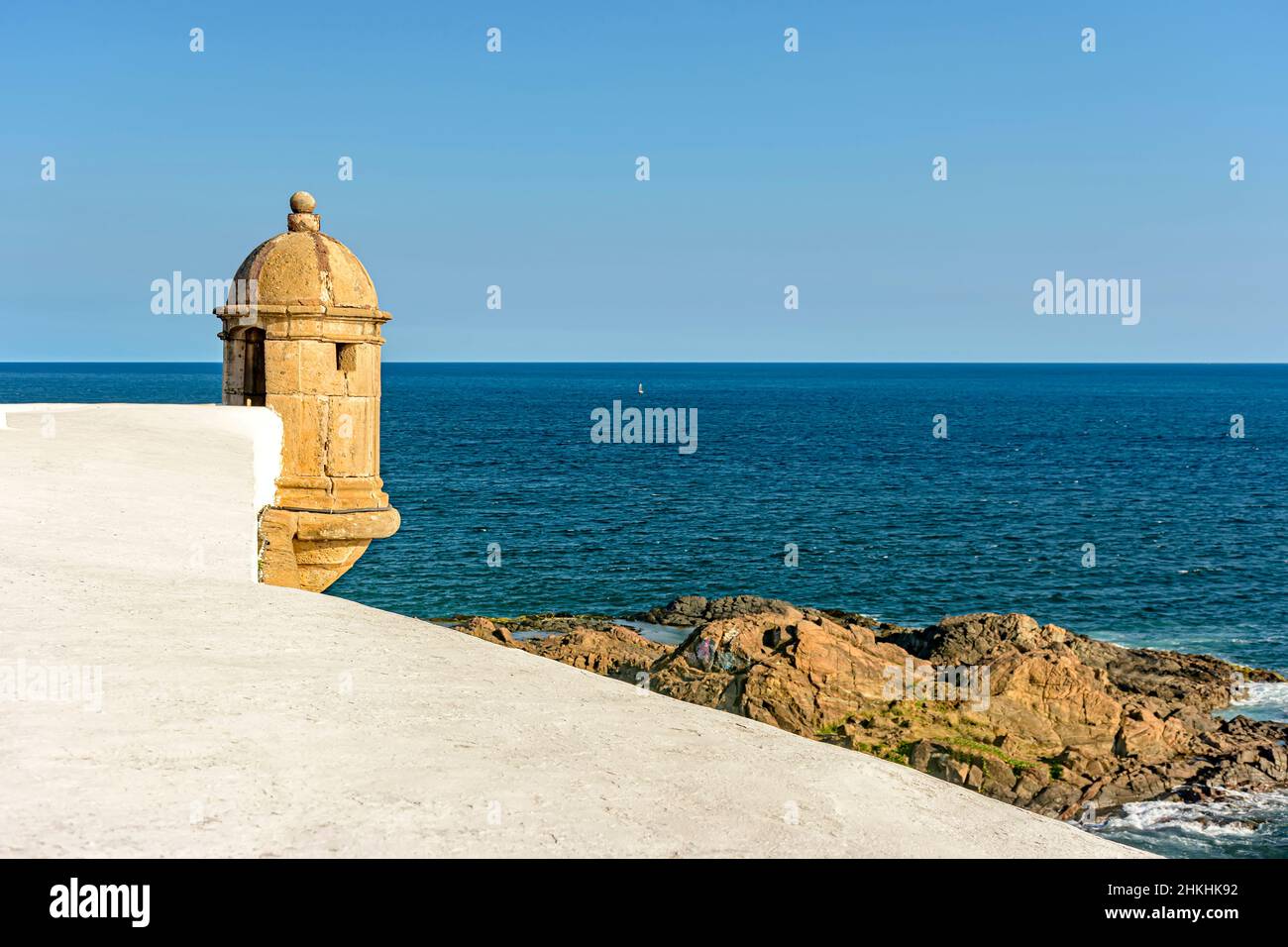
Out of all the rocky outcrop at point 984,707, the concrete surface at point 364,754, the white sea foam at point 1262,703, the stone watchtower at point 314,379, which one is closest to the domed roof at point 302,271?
the stone watchtower at point 314,379

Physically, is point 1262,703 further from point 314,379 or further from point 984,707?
point 314,379

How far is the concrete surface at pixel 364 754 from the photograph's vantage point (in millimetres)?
4570

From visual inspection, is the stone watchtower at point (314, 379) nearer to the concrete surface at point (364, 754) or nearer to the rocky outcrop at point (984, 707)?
the concrete surface at point (364, 754)

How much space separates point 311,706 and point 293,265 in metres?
8.04

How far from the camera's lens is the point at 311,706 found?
19.4 feet

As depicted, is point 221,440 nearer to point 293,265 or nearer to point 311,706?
point 293,265

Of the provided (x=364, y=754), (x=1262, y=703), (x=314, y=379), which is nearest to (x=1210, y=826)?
(x=1262, y=703)

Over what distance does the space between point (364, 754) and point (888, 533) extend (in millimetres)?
40184

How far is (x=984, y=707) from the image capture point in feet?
63.4

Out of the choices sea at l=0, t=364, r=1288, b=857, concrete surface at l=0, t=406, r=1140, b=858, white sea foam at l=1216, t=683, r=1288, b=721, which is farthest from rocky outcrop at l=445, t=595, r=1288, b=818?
concrete surface at l=0, t=406, r=1140, b=858

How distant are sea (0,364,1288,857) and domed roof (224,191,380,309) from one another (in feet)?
39.8

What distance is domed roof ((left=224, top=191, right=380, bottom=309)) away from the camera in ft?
42.4

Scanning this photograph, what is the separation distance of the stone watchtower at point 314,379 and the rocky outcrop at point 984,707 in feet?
25.5
